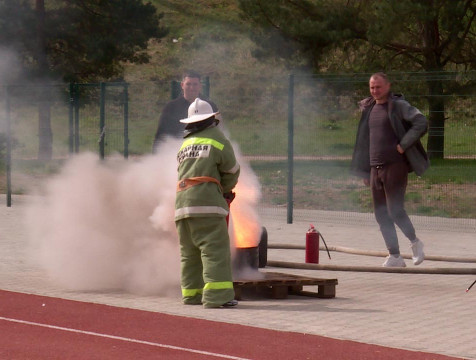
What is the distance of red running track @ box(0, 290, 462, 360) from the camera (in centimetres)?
782

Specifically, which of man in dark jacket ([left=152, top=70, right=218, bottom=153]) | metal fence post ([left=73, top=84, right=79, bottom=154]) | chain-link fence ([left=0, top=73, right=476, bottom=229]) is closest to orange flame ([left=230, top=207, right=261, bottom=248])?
man in dark jacket ([left=152, top=70, right=218, bottom=153])

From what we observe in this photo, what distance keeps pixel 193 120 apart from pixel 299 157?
30.2ft

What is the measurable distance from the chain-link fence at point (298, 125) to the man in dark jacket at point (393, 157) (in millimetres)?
3962

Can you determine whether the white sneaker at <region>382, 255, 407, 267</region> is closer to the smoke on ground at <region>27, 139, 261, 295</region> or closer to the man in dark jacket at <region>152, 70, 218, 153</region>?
the smoke on ground at <region>27, 139, 261, 295</region>

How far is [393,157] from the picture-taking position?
1259cm

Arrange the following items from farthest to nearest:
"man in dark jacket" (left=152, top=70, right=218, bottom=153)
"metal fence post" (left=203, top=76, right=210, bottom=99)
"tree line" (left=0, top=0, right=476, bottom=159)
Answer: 1. "tree line" (left=0, top=0, right=476, bottom=159)
2. "metal fence post" (left=203, top=76, right=210, bottom=99)
3. "man in dark jacket" (left=152, top=70, right=218, bottom=153)

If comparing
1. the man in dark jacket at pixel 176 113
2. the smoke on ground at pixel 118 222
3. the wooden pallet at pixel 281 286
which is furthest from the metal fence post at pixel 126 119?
the wooden pallet at pixel 281 286

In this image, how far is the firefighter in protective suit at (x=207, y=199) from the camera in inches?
390

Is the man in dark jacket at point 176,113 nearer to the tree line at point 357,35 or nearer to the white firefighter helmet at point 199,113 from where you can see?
the white firefighter helmet at point 199,113

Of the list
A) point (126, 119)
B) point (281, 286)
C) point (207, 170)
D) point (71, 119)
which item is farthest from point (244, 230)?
Result: point (71, 119)

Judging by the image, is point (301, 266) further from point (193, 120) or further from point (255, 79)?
point (255, 79)

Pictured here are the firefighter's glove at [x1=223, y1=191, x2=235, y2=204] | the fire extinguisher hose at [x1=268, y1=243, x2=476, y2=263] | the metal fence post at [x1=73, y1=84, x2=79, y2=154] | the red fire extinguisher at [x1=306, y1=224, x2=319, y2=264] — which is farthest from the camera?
the metal fence post at [x1=73, y1=84, x2=79, y2=154]

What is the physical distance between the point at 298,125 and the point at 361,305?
342 inches

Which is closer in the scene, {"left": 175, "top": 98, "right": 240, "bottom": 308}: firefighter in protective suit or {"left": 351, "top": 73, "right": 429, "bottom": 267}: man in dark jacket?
{"left": 175, "top": 98, "right": 240, "bottom": 308}: firefighter in protective suit
